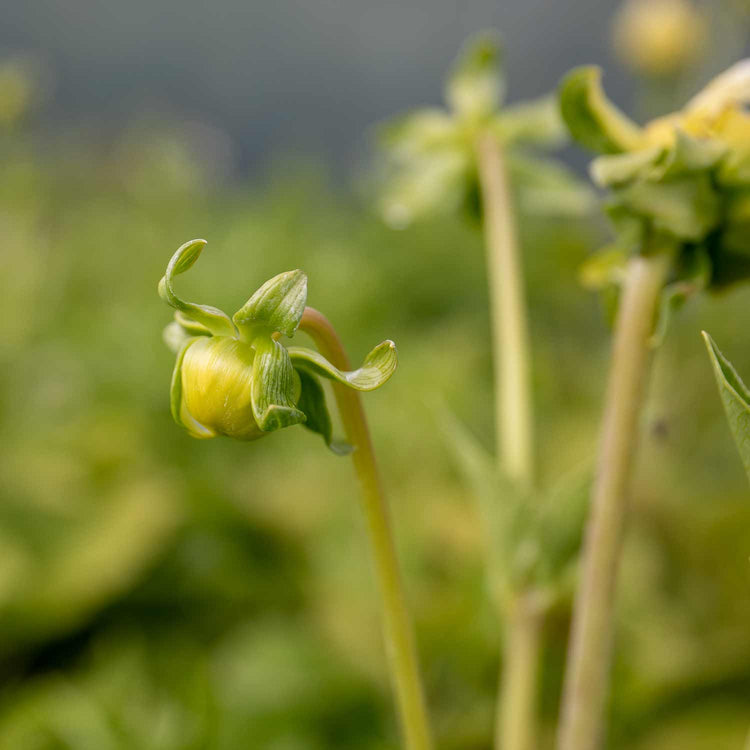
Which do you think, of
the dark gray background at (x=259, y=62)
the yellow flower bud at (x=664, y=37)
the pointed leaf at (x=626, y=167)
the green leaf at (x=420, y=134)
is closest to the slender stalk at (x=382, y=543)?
the pointed leaf at (x=626, y=167)

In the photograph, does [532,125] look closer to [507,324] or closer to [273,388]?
[507,324]

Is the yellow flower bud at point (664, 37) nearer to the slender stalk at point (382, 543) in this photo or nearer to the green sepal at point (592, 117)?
the green sepal at point (592, 117)

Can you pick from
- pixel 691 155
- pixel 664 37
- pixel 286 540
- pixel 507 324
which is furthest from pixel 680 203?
pixel 664 37

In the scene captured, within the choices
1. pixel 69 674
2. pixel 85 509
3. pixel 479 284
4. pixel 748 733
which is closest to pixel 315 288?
pixel 479 284

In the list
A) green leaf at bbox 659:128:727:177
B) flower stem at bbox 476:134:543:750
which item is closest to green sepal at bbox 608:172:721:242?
green leaf at bbox 659:128:727:177

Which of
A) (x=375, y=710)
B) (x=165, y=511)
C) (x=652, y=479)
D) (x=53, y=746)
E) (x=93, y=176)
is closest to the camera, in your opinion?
(x=53, y=746)

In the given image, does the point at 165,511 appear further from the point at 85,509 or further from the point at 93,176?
the point at 93,176
